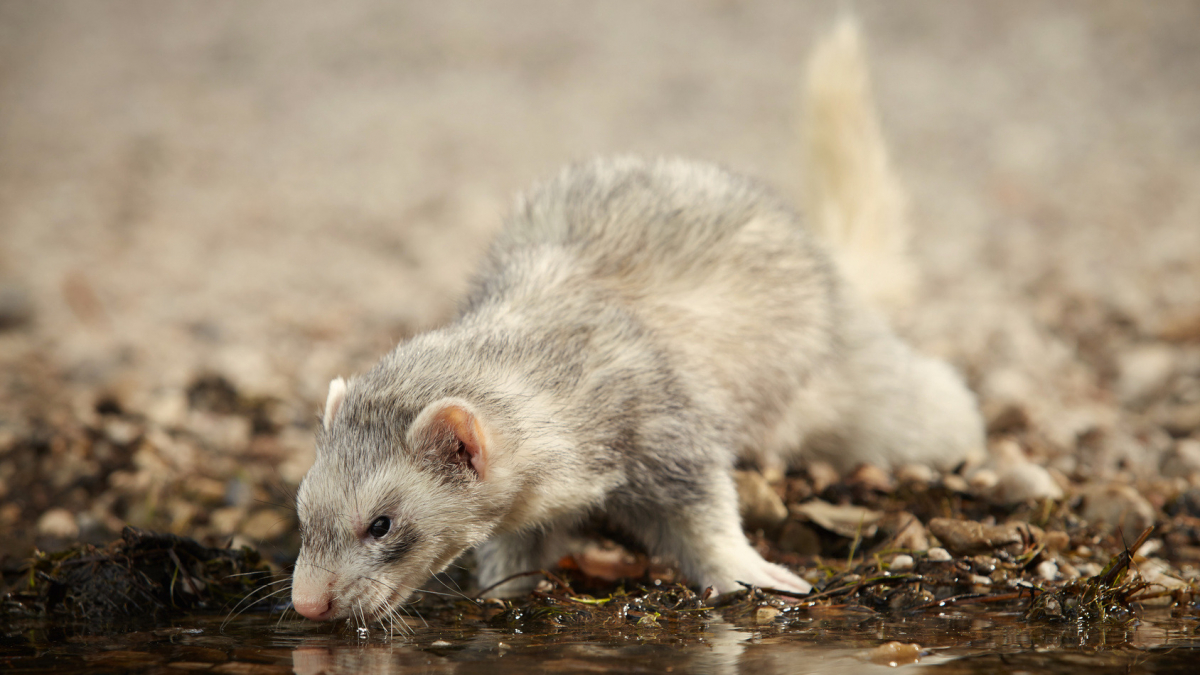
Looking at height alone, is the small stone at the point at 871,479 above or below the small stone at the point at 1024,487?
above

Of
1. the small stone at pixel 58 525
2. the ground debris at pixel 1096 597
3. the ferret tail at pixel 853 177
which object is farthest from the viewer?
the ferret tail at pixel 853 177

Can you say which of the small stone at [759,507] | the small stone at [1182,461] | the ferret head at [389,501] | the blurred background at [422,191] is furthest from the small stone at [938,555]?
the small stone at [1182,461]

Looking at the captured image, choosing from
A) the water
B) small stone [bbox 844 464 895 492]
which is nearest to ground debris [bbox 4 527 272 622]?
the water

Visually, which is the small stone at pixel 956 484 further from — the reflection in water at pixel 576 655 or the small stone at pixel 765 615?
the reflection in water at pixel 576 655

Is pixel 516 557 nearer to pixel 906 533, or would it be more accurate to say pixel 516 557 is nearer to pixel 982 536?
pixel 906 533

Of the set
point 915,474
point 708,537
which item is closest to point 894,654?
point 708,537

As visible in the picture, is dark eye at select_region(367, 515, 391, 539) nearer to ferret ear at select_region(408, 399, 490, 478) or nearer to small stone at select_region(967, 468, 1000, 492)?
ferret ear at select_region(408, 399, 490, 478)
